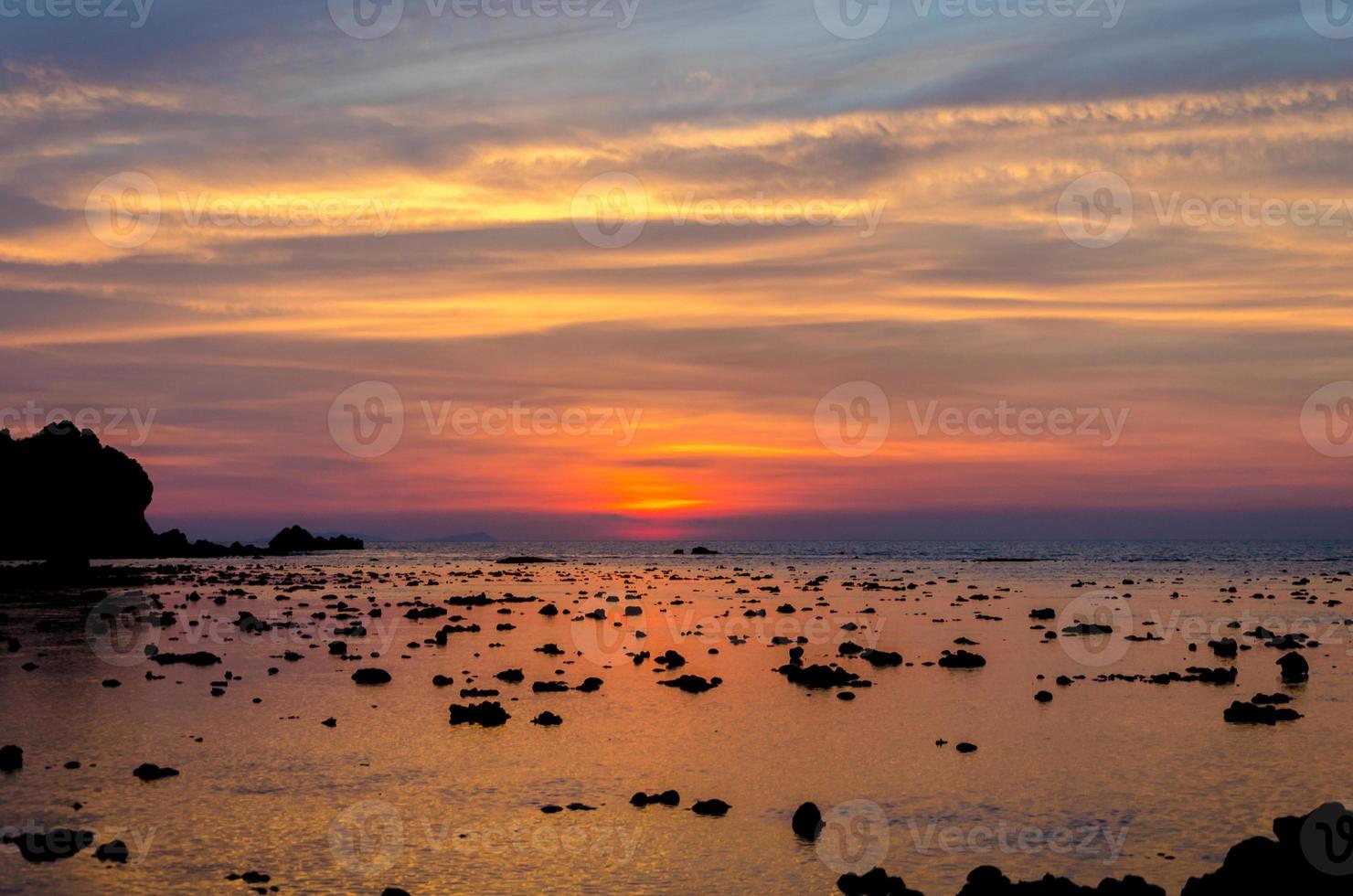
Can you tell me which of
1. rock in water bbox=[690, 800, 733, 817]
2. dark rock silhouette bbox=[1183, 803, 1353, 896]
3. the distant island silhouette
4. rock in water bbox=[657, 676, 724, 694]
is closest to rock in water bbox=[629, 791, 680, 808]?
rock in water bbox=[690, 800, 733, 817]

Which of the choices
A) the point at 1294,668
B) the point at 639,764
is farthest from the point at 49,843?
the point at 1294,668

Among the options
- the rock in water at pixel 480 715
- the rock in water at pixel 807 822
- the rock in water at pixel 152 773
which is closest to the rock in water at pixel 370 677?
the rock in water at pixel 480 715

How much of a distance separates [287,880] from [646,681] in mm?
21021

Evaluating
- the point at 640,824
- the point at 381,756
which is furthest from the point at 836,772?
the point at 381,756

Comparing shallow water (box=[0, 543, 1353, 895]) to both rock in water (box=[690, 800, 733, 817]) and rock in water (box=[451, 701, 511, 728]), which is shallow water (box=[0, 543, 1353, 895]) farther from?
rock in water (box=[451, 701, 511, 728])

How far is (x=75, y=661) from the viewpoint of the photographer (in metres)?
41.2

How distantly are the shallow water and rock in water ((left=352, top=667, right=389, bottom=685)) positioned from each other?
81 centimetres

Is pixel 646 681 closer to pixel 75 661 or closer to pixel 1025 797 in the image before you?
pixel 1025 797

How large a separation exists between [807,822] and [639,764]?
602cm

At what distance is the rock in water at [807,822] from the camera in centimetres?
1911

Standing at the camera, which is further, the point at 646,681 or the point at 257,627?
the point at 257,627

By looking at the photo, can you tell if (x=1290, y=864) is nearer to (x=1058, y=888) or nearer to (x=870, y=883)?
(x=1058, y=888)

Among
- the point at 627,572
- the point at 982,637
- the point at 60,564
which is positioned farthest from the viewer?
the point at 627,572

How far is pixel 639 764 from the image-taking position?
24.4 meters
